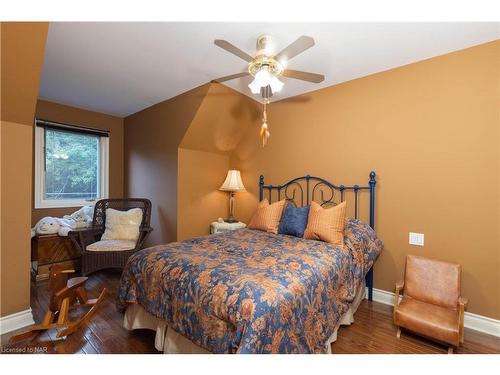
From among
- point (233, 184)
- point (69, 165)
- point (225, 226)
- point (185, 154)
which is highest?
point (185, 154)

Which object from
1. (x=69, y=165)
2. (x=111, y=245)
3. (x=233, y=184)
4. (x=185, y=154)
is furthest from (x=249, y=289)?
(x=69, y=165)

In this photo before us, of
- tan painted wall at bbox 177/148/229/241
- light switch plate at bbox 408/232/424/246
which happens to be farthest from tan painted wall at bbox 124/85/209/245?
light switch plate at bbox 408/232/424/246

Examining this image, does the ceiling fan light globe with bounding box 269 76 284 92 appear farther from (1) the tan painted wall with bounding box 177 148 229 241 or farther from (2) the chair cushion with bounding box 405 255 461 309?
(1) the tan painted wall with bounding box 177 148 229 241

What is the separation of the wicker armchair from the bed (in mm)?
1166

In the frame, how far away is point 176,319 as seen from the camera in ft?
4.36

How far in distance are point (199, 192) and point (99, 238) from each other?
152 cm

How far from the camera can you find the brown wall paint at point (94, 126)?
127 inches

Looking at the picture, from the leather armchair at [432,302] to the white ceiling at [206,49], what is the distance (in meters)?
1.88

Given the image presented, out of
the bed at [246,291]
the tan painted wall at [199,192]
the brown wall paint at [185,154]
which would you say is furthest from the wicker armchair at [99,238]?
the bed at [246,291]

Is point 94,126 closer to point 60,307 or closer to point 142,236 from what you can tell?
point 142,236

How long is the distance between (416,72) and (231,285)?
102 inches

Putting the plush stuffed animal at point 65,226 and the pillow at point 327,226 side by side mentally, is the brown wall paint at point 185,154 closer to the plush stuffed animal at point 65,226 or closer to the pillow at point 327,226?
the plush stuffed animal at point 65,226

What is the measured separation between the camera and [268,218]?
8.32 ft
